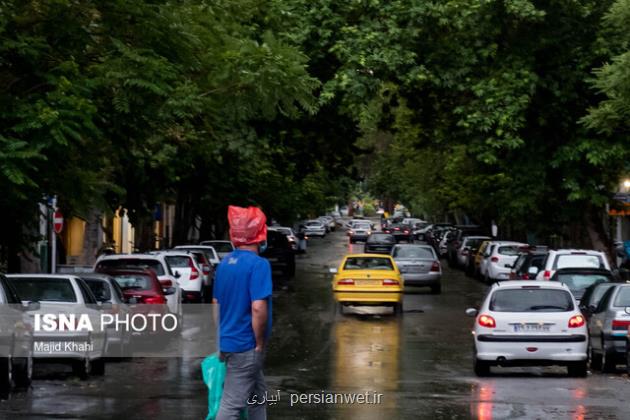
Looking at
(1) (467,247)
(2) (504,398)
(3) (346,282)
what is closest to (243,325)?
(2) (504,398)

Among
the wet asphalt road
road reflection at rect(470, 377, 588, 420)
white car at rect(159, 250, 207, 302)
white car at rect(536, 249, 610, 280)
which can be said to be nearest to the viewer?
road reflection at rect(470, 377, 588, 420)

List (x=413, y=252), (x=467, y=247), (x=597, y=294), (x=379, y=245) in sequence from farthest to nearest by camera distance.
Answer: (x=379, y=245) → (x=467, y=247) → (x=413, y=252) → (x=597, y=294)

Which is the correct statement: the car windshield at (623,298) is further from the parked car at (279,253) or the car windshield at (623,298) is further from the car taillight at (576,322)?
the parked car at (279,253)

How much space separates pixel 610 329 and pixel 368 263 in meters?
14.7

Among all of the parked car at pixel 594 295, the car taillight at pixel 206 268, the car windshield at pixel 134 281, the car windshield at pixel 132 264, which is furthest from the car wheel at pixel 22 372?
the car taillight at pixel 206 268

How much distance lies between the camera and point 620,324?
65.2ft

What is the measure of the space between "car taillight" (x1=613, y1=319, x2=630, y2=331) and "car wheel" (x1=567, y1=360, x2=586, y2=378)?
0.94 meters

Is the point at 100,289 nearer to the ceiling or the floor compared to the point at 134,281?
nearer to the ceiling

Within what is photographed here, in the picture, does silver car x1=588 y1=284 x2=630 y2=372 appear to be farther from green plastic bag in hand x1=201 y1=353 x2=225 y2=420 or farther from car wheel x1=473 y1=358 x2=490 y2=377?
green plastic bag in hand x1=201 y1=353 x2=225 y2=420

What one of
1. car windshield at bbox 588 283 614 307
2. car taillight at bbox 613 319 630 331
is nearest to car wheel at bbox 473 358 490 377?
car taillight at bbox 613 319 630 331

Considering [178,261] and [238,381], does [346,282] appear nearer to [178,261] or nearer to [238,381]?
[178,261]

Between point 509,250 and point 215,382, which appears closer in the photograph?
point 215,382

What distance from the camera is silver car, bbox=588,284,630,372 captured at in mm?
19891

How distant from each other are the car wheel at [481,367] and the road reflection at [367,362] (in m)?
1.17
